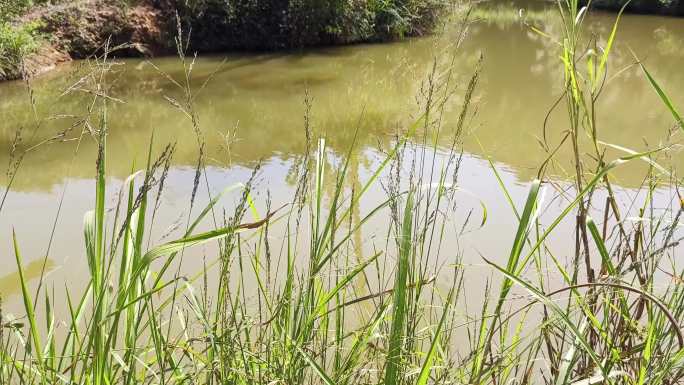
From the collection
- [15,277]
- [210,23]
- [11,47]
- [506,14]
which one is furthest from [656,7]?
[15,277]

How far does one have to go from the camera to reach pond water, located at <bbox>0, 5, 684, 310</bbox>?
304 cm

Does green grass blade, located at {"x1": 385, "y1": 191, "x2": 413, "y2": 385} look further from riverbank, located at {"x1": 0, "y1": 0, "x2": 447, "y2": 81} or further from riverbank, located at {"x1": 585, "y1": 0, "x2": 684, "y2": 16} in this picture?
riverbank, located at {"x1": 585, "y1": 0, "x2": 684, "y2": 16}

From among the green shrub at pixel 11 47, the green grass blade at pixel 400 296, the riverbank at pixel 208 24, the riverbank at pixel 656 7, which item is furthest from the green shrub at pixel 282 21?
the green grass blade at pixel 400 296

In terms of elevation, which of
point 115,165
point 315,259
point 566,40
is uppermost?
point 566,40

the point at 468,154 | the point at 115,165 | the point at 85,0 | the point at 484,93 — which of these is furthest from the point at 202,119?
the point at 85,0

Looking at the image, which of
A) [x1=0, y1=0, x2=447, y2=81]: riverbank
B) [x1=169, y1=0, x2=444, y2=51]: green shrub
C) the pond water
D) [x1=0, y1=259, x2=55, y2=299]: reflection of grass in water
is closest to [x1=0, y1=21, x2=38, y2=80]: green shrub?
the pond water

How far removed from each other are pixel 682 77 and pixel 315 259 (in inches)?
280

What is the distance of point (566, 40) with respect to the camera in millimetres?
1140

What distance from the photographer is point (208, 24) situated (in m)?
8.83

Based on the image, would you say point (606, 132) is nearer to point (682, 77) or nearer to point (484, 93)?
point (484, 93)

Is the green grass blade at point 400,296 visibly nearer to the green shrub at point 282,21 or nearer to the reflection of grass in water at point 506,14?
the green shrub at point 282,21

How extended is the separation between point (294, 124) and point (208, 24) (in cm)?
404

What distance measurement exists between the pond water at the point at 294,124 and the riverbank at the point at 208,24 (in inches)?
15.2

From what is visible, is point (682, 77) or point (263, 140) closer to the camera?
point (263, 140)
